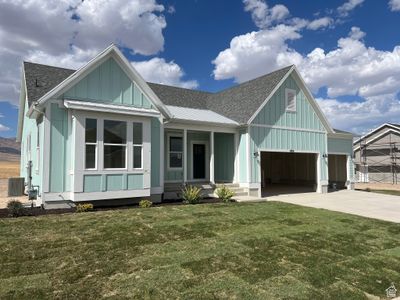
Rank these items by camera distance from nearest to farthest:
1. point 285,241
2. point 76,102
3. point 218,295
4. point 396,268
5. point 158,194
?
point 218,295
point 396,268
point 285,241
point 76,102
point 158,194

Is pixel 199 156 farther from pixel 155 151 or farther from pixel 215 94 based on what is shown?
pixel 215 94

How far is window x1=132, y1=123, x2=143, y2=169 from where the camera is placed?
36.8 ft

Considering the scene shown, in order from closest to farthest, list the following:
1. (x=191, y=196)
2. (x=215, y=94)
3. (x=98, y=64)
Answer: (x=98, y=64) → (x=191, y=196) → (x=215, y=94)

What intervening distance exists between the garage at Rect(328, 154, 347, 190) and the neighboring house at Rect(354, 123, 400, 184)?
33.5ft

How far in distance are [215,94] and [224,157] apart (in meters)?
6.06

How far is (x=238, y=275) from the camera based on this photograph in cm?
479

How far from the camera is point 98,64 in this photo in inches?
429

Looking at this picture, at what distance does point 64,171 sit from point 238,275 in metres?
7.71

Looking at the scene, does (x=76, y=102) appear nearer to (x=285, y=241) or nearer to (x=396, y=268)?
(x=285, y=241)

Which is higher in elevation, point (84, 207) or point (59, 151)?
point (59, 151)

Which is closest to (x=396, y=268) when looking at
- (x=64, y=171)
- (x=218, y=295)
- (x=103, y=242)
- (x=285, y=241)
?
(x=285, y=241)

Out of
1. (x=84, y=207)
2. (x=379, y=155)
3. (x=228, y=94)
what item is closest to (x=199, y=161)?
(x=228, y=94)

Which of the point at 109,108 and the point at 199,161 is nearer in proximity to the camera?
the point at 109,108

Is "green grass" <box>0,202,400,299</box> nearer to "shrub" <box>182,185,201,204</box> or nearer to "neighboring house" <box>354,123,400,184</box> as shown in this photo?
"shrub" <box>182,185,201,204</box>
